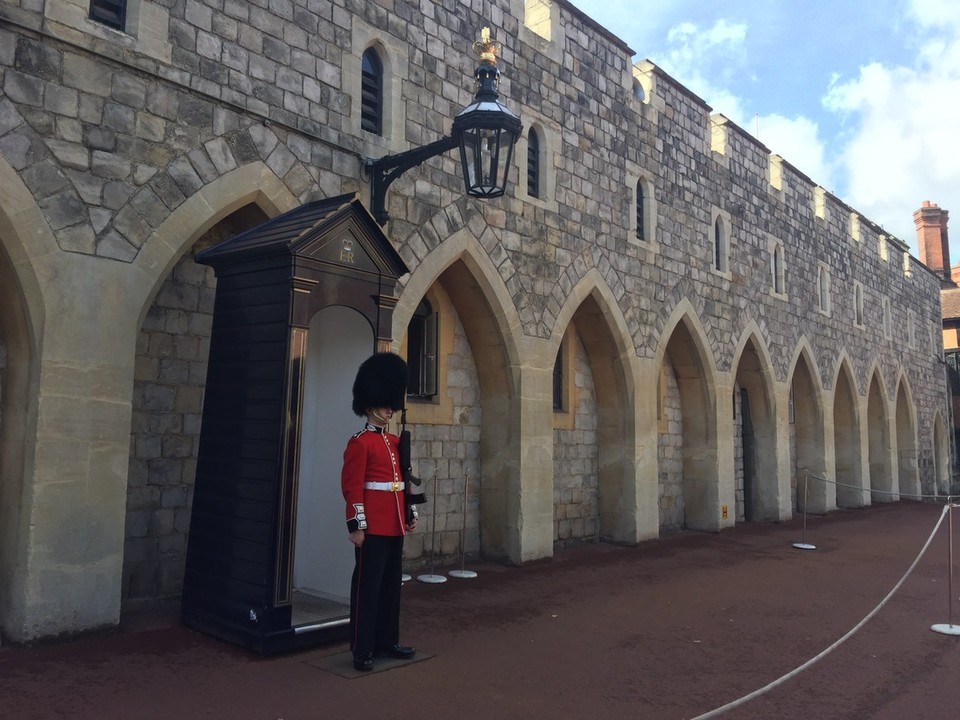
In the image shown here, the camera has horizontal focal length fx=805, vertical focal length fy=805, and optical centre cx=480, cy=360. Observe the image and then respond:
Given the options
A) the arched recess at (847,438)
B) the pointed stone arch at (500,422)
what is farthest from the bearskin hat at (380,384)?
the arched recess at (847,438)

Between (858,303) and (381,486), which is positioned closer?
(381,486)

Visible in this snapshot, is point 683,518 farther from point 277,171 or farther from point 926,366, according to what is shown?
point 926,366

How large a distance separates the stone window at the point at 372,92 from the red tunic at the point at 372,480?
12.0ft

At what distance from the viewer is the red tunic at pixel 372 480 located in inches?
174

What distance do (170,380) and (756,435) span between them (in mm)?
10658

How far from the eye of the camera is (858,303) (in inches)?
714

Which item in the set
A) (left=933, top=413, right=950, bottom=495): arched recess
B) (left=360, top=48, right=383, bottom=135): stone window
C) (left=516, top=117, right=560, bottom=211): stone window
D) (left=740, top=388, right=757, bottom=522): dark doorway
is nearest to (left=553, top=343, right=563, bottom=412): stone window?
(left=516, top=117, right=560, bottom=211): stone window

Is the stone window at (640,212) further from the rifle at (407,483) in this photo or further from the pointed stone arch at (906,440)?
the pointed stone arch at (906,440)

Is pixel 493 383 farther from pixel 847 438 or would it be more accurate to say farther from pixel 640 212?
pixel 847 438

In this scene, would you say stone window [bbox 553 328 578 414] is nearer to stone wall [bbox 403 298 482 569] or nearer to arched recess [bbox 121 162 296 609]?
stone wall [bbox 403 298 482 569]

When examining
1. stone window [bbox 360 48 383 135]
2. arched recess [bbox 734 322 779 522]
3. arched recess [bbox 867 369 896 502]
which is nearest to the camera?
stone window [bbox 360 48 383 135]

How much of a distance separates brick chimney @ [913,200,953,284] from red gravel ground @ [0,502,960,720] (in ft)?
87.4

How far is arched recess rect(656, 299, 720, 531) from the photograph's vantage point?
11867 millimetres

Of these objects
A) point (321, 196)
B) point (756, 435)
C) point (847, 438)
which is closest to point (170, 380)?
point (321, 196)
